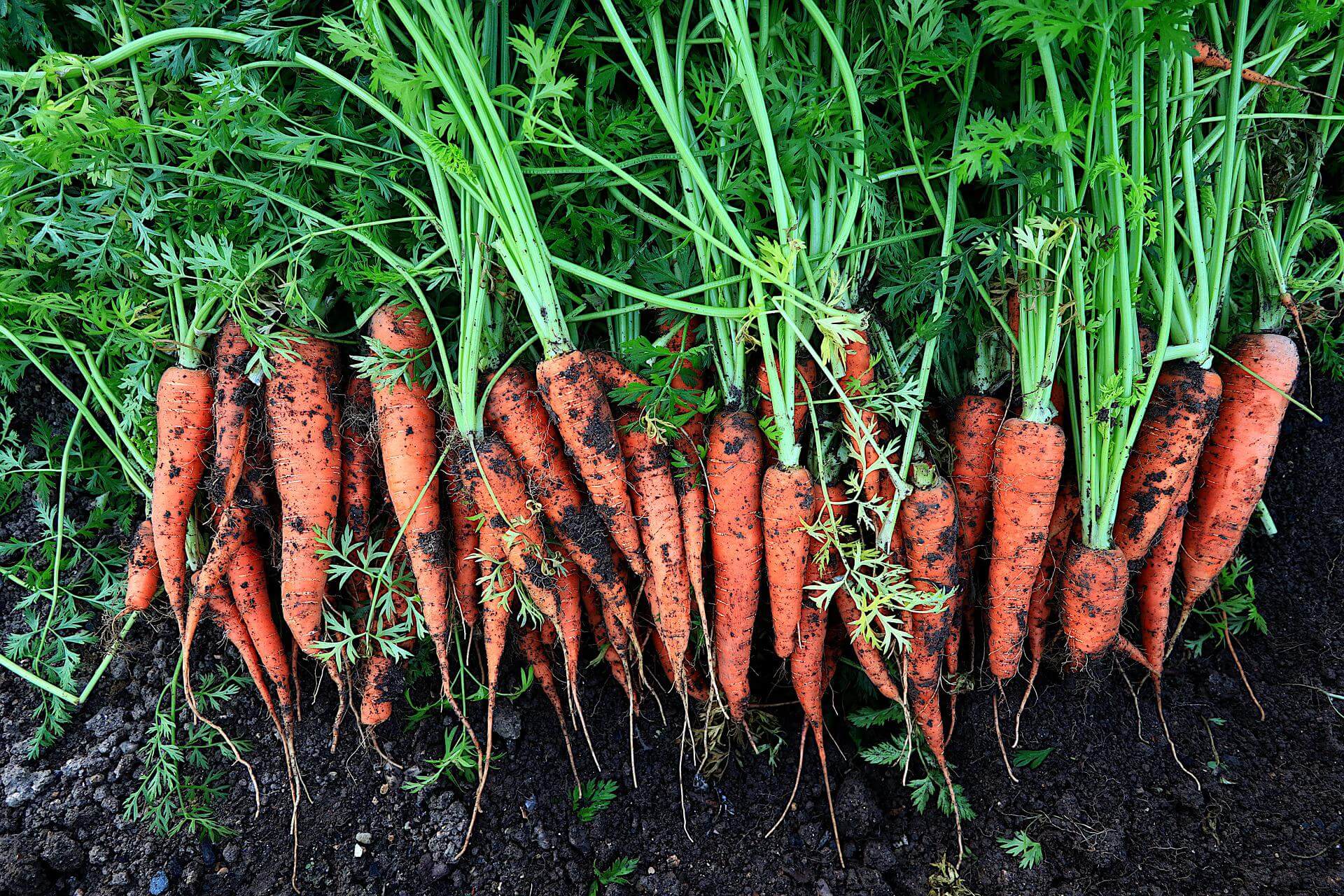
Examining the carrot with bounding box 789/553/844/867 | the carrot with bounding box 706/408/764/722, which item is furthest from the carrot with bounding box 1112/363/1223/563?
the carrot with bounding box 706/408/764/722

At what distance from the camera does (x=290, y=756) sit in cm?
212

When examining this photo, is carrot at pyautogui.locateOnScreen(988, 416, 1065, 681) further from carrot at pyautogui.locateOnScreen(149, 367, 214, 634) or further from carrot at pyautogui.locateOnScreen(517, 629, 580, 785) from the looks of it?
carrot at pyautogui.locateOnScreen(149, 367, 214, 634)

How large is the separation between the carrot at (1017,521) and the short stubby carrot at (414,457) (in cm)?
151

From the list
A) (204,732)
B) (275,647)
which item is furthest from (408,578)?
(204,732)

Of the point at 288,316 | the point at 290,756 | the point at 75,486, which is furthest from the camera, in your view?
the point at 75,486

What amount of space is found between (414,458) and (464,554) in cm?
35

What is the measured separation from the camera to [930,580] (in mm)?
2029

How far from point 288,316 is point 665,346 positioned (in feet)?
3.35

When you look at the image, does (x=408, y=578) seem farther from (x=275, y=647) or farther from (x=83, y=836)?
(x=83, y=836)

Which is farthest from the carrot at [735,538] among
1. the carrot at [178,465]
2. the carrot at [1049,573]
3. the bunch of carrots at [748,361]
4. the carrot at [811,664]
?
the carrot at [178,465]

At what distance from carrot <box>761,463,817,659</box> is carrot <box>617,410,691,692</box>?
0.82 feet

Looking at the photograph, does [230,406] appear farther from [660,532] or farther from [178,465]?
[660,532]

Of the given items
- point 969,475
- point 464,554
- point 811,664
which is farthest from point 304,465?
point 969,475

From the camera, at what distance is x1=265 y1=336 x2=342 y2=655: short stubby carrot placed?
2010mm
